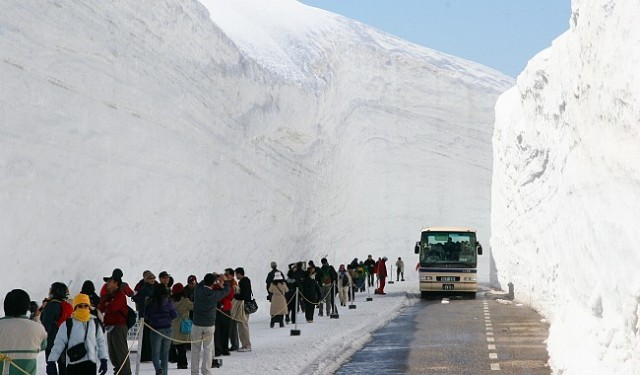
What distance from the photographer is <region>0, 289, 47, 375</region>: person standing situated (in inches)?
321

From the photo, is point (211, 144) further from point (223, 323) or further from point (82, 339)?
point (82, 339)

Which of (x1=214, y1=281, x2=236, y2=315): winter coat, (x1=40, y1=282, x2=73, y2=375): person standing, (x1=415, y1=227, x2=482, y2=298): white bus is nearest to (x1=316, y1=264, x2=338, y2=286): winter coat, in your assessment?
(x1=415, y1=227, x2=482, y2=298): white bus

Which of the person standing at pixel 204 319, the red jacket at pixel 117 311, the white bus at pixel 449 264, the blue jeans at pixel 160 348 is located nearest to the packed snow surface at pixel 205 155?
the person standing at pixel 204 319

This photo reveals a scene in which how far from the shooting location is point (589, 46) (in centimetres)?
1409

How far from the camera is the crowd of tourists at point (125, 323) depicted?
8.23 meters

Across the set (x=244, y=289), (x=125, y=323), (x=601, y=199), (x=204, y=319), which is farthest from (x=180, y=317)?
(x=601, y=199)

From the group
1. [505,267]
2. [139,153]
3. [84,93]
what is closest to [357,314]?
[139,153]

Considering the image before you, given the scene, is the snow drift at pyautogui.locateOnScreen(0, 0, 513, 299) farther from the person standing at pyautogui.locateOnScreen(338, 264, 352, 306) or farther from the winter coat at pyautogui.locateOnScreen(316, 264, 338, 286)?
the winter coat at pyautogui.locateOnScreen(316, 264, 338, 286)

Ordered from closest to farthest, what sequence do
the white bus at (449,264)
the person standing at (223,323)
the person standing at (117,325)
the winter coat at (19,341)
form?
the winter coat at (19,341), the person standing at (117,325), the person standing at (223,323), the white bus at (449,264)

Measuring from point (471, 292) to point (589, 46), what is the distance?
21.9 meters

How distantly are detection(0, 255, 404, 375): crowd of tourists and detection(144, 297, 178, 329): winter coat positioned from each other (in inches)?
0.5

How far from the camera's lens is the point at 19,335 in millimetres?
8164

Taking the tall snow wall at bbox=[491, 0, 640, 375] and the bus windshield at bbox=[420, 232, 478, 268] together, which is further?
the bus windshield at bbox=[420, 232, 478, 268]

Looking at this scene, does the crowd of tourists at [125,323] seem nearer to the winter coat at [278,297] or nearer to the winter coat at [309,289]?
the winter coat at [278,297]
